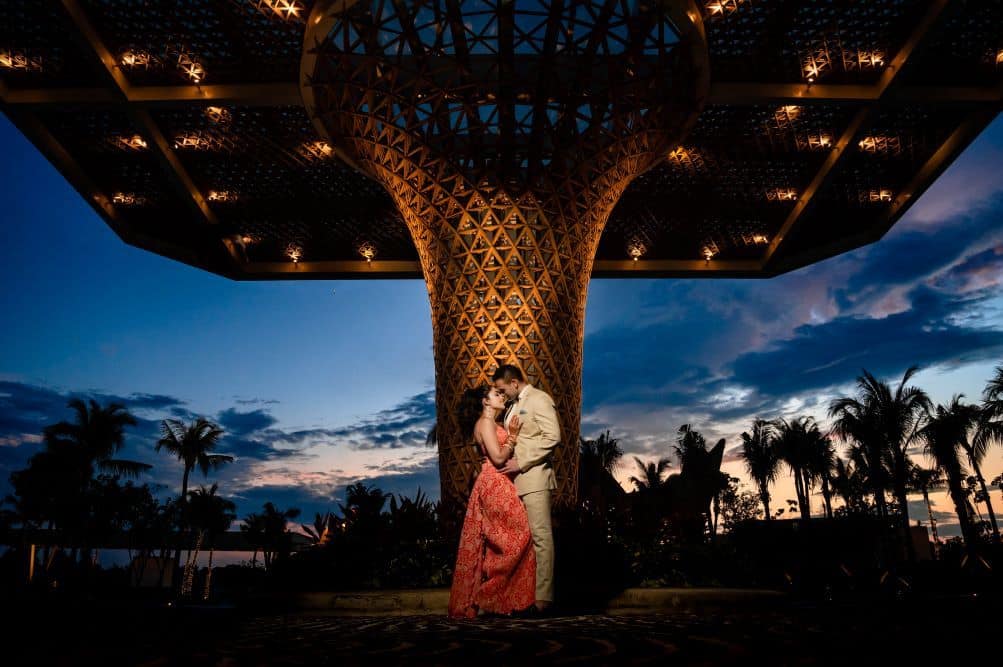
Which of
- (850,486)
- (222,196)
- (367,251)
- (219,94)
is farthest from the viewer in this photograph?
(850,486)

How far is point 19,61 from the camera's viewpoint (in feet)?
46.0

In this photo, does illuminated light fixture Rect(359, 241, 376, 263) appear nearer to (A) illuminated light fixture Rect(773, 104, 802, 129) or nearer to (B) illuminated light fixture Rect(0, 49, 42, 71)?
(B) illuminated light fixture Rect(0, 49, 42, 71)

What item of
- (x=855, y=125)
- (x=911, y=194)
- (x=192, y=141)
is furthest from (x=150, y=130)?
(x=911, y=194)

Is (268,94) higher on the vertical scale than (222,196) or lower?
lower

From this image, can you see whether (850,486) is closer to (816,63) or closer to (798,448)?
(798,448)

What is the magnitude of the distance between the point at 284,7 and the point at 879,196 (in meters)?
16.4

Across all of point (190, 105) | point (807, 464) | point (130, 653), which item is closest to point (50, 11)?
point (190, 105)

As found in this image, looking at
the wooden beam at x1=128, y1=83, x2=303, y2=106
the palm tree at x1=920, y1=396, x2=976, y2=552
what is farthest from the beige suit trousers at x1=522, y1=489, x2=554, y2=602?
the palm tree at x1=920, y1=396, x2=976, y2=552

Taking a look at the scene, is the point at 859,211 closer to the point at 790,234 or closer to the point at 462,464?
the point at 790,234

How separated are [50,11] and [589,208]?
36.6 feet

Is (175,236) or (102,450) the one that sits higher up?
(175,236)

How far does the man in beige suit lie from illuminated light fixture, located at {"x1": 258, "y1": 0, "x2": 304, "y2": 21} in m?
9.99

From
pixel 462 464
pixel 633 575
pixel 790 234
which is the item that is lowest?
pixel 633 575

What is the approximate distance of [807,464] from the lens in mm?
41031
